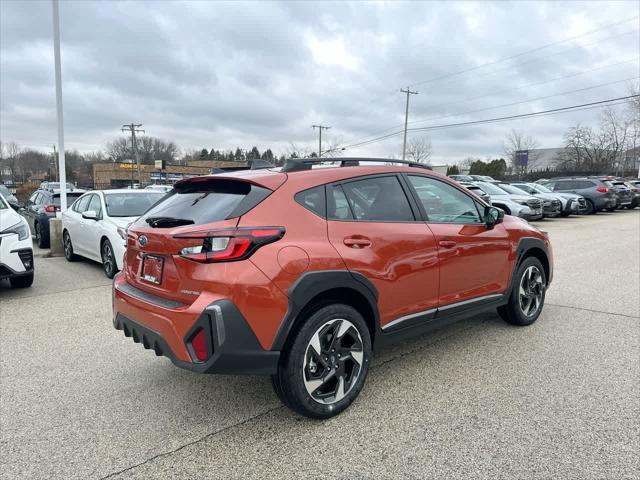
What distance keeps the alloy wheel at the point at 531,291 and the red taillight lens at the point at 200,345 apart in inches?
133

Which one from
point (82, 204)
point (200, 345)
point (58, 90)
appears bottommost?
point (200, 345)

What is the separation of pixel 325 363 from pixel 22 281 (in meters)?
5.85

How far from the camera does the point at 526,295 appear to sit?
4.81 metres

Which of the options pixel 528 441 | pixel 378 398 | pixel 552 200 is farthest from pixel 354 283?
pixel 552 200

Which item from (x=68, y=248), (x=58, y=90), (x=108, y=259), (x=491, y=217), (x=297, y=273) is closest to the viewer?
(x=297, y=273)

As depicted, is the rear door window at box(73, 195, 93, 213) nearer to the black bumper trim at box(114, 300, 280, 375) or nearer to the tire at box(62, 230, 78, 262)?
the tire at box(62, 230, 78, 262)

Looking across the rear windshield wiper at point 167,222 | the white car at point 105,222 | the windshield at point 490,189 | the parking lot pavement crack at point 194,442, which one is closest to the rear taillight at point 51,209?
the white car at point 105,222

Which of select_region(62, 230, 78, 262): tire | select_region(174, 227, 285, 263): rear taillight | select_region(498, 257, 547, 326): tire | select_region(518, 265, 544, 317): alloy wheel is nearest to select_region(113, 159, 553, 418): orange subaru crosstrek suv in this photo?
select_region(174, 227, 285, 263): rear taillight

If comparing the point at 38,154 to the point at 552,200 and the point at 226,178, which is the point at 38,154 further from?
the point at 226,178

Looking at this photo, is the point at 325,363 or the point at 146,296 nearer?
the point at 325,363

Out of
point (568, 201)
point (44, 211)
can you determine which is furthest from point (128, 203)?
point (568, 201)

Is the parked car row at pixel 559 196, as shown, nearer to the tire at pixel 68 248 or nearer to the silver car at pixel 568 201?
the silver car at pixel 568 201

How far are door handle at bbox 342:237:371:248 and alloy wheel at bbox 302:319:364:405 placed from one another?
502 millimetres

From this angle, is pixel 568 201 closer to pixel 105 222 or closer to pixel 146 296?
pixel 105 222
